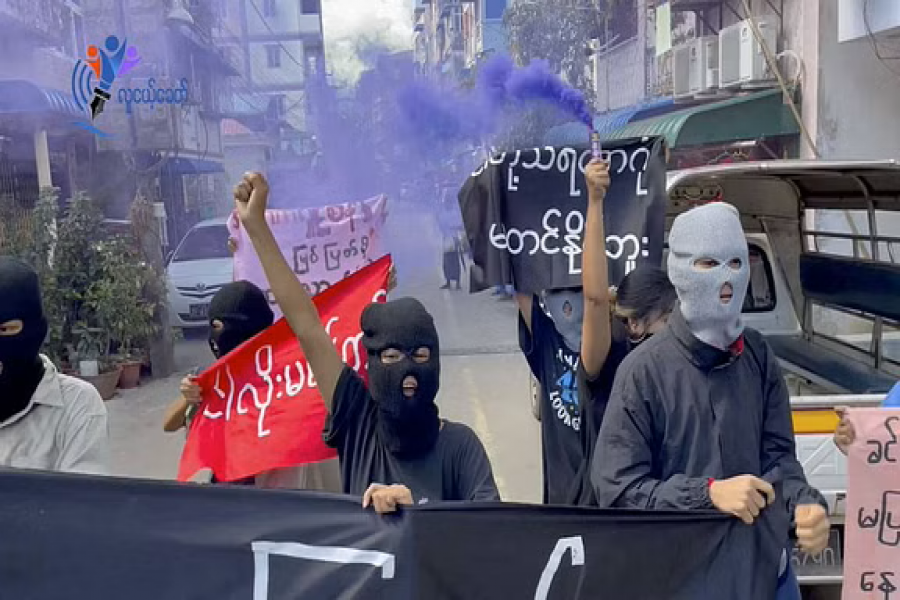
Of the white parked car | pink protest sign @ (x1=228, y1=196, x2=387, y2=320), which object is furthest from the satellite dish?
pink protest sign @ (x1=228, y1=196, x2=387, y2=320)

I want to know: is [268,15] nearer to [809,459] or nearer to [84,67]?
[84,67]

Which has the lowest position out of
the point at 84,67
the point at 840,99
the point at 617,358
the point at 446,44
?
the point at 617,358

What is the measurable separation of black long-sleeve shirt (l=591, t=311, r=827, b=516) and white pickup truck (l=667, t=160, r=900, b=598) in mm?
1384

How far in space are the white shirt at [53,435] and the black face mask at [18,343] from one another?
0.03 metres

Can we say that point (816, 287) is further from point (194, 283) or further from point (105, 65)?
point (105, 65)

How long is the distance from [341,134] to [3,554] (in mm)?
24692

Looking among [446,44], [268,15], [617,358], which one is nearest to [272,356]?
[617,358]

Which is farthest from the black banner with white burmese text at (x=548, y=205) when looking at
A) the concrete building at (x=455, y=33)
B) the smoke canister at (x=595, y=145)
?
the concrete building at (x=455, y=33)

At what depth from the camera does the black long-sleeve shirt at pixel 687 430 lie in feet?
8.22

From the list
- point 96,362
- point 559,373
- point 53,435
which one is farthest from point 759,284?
point 96,362

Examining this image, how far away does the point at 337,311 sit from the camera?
379 centimetres

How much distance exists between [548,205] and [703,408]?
1735mm

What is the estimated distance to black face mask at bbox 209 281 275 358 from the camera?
3656 millimetres

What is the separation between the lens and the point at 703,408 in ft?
8.32
